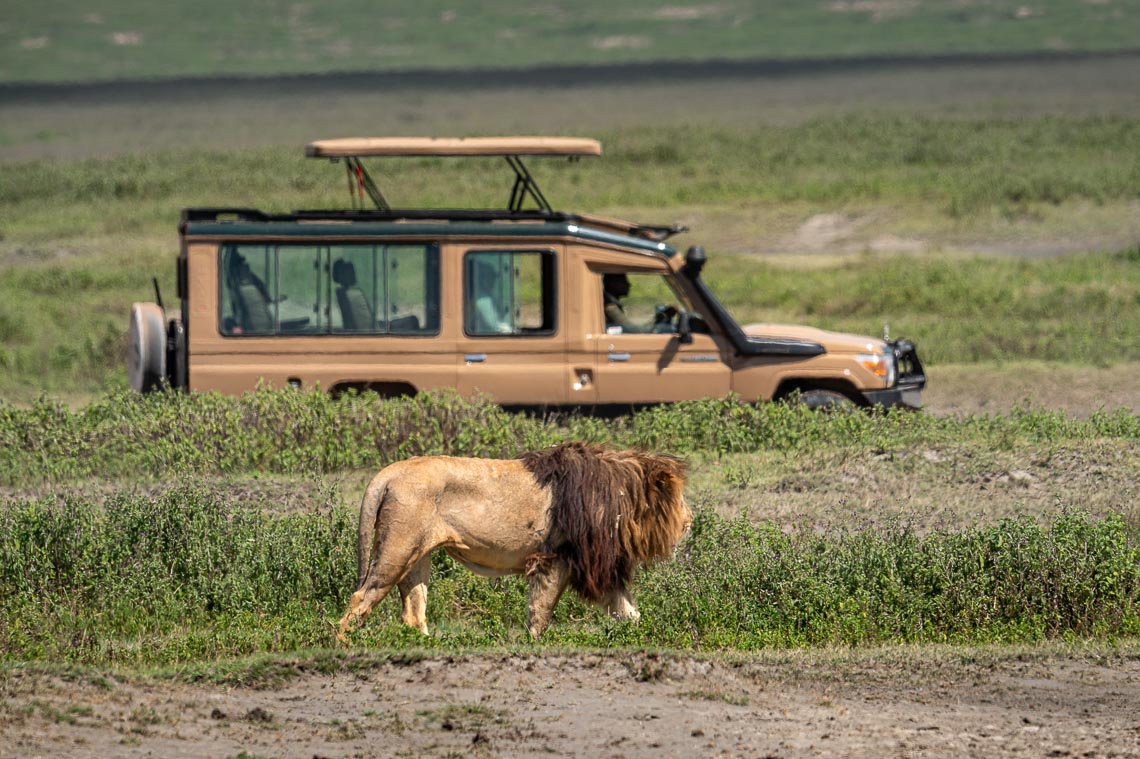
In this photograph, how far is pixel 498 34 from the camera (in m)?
70.2

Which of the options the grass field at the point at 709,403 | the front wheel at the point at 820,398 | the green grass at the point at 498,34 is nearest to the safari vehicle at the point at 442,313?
the front wheel at the point at 820,398

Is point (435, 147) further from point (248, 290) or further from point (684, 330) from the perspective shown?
point (684, 330)

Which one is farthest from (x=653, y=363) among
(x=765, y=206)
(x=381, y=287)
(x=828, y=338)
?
(x=765, y=206)

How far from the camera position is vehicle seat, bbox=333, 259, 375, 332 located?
12.9m

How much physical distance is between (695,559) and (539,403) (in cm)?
409

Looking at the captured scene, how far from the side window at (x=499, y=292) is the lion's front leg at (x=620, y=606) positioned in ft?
16.5

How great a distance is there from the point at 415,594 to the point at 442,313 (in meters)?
5.10

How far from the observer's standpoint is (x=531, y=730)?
6363mm

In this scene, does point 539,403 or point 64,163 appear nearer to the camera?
point 539,403

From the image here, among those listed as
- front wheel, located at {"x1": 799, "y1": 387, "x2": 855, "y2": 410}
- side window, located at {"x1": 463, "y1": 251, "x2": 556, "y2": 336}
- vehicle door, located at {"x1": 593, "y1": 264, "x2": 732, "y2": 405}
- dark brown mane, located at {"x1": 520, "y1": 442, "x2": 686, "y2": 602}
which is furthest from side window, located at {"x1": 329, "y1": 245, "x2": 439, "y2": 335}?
dark brown mane, located at {"x1": 520, "y1": 442, "x2": 686, "y2": 602}

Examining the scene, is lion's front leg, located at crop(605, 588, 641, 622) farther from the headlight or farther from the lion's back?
the headlight

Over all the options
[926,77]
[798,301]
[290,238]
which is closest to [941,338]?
[798,301]

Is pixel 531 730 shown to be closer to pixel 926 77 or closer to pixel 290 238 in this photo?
pixel 290 238

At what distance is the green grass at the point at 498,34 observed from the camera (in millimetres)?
63281
